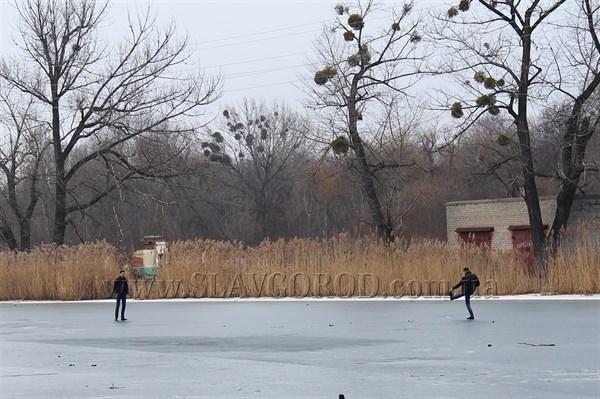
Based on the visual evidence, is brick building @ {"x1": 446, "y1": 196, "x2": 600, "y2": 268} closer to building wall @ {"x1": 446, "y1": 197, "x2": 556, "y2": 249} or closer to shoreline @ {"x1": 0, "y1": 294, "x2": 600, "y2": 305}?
building wall @ {"x1": 446, "y1": 197, "x2": 556, "y2": 249}

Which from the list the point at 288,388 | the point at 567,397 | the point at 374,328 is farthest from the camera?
the point at 374,328

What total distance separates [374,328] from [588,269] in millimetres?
10542

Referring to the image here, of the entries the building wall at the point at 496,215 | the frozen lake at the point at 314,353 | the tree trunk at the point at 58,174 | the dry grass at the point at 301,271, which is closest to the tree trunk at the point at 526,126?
the dry grass at the point at 301,271

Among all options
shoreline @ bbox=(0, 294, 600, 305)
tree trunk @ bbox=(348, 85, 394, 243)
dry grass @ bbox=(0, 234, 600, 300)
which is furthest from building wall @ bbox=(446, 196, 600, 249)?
shoreline @ bbox=(0, 294, 600, 305)

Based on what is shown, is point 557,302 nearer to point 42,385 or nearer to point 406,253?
point 406,253

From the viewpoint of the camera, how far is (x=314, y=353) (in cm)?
1512

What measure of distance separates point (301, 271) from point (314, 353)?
15876 millimetres

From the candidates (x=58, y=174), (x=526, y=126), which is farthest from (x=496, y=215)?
(x=58, y=174)

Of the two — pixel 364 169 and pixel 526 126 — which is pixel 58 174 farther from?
pixel 526 126

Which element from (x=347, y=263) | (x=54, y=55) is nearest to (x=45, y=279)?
(x=347, y=263)

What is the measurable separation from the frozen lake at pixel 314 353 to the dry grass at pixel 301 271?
9.84ft

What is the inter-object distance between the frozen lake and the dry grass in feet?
9.84

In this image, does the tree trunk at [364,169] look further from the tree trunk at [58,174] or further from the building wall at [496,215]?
the tree trunk at [58,174]

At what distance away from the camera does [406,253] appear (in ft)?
99.2
